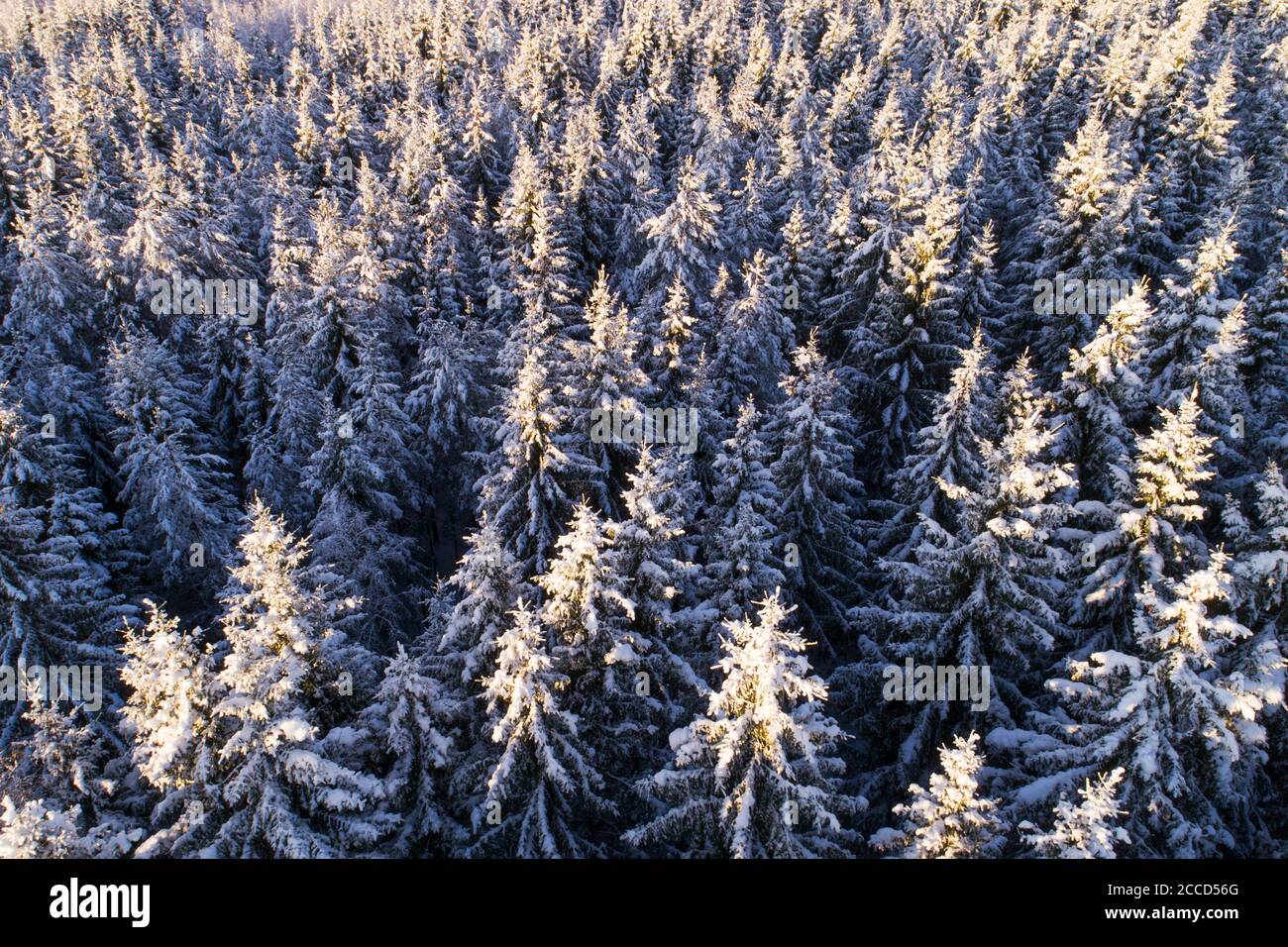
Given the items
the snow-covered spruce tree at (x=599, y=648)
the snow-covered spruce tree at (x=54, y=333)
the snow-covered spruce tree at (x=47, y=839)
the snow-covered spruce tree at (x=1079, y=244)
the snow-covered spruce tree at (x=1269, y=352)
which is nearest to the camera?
the snow-covered spruce tree at (x=47, y=839)

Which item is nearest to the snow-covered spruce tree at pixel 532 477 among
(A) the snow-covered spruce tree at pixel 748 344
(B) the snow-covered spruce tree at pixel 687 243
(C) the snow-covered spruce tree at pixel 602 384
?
(C) the snow-covered spruce tree at pixel 602 384

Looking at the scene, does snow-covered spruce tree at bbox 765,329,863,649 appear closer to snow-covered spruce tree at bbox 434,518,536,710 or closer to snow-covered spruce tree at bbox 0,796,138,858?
snow-covered spruce tree at bbox 434,518,536,710

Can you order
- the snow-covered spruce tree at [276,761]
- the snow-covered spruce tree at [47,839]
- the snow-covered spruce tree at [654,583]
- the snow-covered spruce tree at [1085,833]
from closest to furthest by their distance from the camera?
the snow-covered spruce tree at [47,839]
the snow-covered spruce tree at [1085,833]
the snow-covered spruce tree at [276,761]
the snow-covered spruce tree at [654,583]

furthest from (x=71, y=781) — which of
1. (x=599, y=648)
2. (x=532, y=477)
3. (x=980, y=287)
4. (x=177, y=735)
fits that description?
(x=980, y=287)

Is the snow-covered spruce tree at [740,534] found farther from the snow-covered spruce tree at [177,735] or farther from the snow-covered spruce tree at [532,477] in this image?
the snow-covered spruce tree at [177,735]

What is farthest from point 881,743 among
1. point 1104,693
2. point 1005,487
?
point 1005,487
